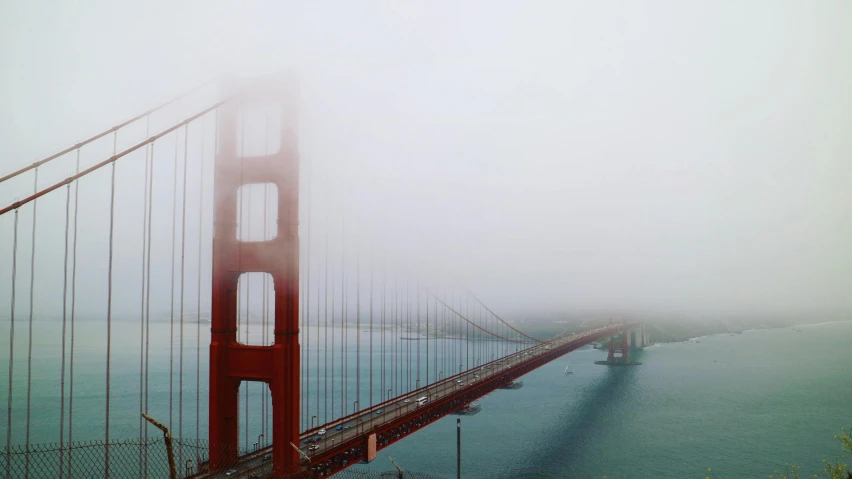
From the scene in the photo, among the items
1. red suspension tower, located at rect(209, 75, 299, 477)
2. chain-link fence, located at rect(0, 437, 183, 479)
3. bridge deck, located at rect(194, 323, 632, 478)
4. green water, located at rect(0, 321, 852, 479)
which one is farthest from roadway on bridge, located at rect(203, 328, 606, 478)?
chain-link fence, located at rect(0, 437, 183, 479)

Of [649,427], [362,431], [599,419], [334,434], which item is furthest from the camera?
[599,419]

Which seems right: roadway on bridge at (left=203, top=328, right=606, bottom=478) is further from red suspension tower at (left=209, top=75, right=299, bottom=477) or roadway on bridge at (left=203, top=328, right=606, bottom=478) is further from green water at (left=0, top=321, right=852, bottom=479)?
green water at (left=0, top=321, right=852, bottom=479)

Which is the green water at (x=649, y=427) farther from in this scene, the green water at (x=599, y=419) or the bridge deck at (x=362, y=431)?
the bridge deck at (x=362, y=431)

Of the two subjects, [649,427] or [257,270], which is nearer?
[257,270]

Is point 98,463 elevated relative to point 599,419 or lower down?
elevated

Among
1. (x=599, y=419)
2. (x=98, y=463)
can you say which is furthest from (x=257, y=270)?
(x=599, y=419)

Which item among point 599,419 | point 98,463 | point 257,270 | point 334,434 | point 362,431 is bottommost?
point 599,419

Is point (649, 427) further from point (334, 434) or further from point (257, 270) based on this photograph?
point (257, 270)
